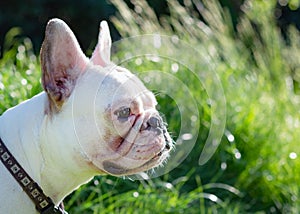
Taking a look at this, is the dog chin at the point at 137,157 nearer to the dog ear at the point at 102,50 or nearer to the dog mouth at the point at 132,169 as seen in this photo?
the dog mouth at the point at 132,169

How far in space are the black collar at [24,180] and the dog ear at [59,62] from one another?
0.67 ft

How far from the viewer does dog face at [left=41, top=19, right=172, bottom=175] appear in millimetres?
2789

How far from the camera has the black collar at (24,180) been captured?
9.26 feet

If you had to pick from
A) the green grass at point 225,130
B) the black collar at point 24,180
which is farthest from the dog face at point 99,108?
the green grass at point 225,130

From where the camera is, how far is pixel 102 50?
9.59ft

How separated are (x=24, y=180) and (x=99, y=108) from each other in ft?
1.07

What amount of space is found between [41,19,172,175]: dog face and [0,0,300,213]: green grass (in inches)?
43.5

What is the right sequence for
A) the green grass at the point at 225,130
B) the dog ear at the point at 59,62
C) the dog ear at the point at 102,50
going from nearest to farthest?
the dog ear at the point at 59,62, the dog ear at the point at 102,50, the green grass at the point at 225,130

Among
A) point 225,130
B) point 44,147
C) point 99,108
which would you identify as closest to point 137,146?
point 99,108

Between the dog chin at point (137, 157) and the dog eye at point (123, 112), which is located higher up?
the dog eye at point (123, 112)

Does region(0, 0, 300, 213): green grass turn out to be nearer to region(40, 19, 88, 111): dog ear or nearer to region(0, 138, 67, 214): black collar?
region(0, 138, 67, 214): black collar

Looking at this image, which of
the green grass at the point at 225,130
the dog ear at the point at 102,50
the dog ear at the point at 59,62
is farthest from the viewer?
the green grass at the point at 225,130

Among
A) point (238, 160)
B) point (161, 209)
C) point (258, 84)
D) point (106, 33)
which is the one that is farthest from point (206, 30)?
point (106, 33)

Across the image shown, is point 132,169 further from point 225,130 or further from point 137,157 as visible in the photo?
point 225,130
